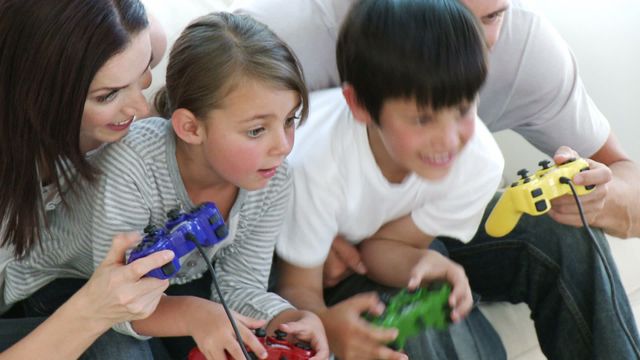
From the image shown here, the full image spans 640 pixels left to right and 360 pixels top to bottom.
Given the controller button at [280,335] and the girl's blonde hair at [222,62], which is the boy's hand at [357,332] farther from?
the girl's blonde hair at [222,62]

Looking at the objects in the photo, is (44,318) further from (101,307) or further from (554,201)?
(554,201)

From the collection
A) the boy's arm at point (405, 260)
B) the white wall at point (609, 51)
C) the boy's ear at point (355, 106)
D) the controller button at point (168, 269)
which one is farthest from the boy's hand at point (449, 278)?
the white wall at point (609, 51)

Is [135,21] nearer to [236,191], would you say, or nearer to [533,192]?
[236,191]

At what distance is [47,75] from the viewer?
90 cm

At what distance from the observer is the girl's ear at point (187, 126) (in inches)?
38.5

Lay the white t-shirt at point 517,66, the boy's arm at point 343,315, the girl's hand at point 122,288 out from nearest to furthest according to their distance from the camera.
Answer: the girl's hand at point 122,288
the boy's arm at point 343,315
the white t-shirt at point 517,66

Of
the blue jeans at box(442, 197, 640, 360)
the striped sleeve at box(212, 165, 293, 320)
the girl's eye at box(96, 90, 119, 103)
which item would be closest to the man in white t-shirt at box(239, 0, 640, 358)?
the blue jeans at box(442, 197, 640, 360)

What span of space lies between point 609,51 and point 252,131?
2.84 feet

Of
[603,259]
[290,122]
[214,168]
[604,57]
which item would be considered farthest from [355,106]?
[604,57]

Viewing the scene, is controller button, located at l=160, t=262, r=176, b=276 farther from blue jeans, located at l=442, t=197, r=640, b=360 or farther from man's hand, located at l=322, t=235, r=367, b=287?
blue jeans, located at l=442, t=197, r=640, b=360

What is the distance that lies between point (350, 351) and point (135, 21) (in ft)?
1.56

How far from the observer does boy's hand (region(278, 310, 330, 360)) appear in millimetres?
979

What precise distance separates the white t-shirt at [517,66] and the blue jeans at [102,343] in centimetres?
47

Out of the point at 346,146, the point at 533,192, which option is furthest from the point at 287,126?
the point at 533,192
